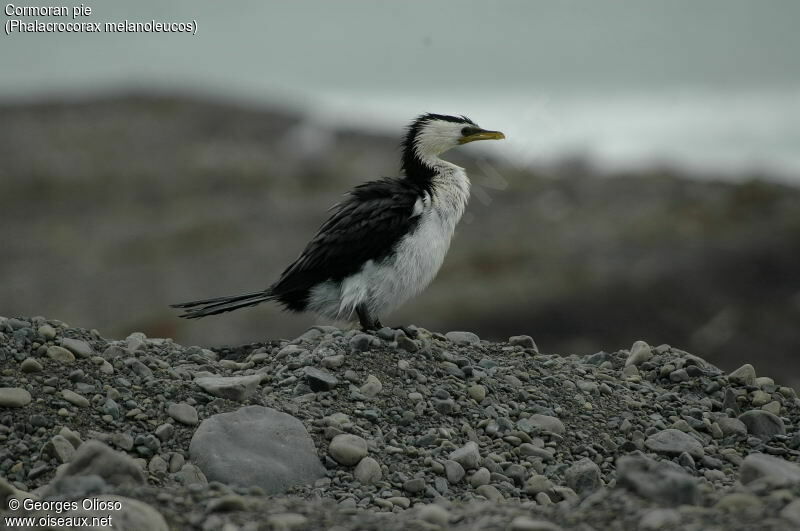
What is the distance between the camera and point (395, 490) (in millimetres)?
6301

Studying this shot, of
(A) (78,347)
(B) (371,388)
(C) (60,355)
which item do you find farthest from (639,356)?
(C) (60,355)

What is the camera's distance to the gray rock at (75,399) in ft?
22.0

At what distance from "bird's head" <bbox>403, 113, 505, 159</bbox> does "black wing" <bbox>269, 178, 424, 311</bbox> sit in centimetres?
64

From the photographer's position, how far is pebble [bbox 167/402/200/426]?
663cm

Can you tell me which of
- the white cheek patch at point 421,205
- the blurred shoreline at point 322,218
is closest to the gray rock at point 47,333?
the white cheek patch at point 421,205

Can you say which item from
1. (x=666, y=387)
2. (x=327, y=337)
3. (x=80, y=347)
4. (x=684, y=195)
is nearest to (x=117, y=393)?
(x=80, y=347)

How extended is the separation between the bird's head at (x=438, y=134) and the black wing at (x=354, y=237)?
0.64 m

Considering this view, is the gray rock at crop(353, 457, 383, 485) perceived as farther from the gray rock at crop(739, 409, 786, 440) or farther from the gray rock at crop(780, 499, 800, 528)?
the gray rock at crop(739, 409, 786, 440)

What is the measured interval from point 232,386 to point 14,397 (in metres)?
1.47

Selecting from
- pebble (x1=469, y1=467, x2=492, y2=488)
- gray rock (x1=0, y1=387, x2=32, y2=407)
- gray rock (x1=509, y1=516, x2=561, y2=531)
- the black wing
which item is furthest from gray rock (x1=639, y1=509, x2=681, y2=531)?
gray rock (x1=0, y1=387, x2=32, y2=407)

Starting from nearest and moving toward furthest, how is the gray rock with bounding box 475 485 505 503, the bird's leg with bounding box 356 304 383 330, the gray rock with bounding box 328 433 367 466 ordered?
the gray rock with bounding box 475 485 505 503, the gray rock with bounding box 328 433 367 466, the bird's leg with bounding box 356 304 383 330

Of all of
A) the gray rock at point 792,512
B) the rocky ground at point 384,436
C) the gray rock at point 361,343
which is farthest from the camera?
the gray rock at point 361,343

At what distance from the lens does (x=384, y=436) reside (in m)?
6.81

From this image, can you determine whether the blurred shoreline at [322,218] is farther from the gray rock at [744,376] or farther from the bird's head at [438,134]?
the gray rock at [744,376]
